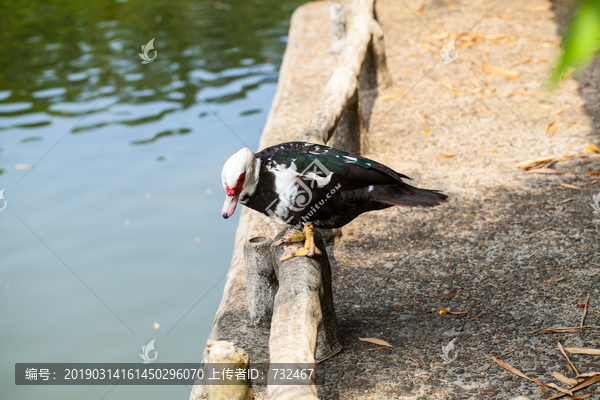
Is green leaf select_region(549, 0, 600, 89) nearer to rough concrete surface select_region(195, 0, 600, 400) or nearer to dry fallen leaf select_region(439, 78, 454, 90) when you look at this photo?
rough concrete surface select_region(195, 0, 600, 400)

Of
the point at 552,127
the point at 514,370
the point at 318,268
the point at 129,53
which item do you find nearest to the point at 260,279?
the point at 318,268

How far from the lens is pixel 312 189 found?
6.91ft

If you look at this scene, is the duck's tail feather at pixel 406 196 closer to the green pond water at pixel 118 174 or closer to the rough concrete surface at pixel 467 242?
the rough concrete surface at pixel 467 242

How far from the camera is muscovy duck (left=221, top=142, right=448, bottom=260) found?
206 cm

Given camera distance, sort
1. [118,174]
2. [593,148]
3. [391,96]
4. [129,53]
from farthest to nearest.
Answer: [129,53] → [118,174] → [391,96] → [593,148]

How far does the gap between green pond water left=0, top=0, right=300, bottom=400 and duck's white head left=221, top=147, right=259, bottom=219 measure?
167 cm

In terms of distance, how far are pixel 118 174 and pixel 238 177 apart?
3719 millimetres

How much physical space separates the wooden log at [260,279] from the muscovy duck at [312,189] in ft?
0.38

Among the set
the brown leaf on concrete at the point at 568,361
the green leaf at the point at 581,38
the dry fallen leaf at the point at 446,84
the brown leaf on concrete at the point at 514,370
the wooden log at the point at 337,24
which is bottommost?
the brown leaf on concrete at the point at 514,370

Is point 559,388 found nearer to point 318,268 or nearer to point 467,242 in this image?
point 318,268

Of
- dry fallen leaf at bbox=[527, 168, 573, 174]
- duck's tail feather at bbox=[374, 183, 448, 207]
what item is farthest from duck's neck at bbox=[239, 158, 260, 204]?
dry fallen leaf at bbox=[527, 168, 573, 174]

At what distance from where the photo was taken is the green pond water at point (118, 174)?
357 cm

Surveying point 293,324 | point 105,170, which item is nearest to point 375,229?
point 293,324

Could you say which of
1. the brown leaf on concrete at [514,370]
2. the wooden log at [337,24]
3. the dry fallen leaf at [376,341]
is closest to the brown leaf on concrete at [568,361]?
A: the brown leaf on concrete at [514,370]
